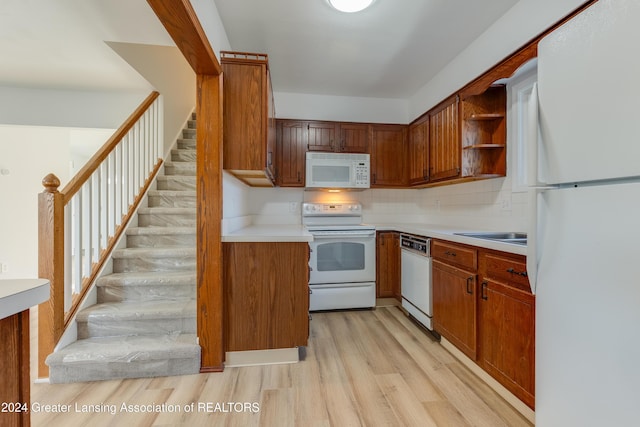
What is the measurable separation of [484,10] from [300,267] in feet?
7.39

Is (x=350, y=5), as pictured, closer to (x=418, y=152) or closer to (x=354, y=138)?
(x=354, y=138)

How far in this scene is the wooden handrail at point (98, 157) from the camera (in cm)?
195

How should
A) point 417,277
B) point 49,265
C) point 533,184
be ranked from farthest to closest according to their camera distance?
point 417,277, point 49,265, point 533,184

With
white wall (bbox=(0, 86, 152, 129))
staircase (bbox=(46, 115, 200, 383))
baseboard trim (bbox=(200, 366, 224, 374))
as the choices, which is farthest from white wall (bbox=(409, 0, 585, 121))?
white wall (bbox=(0, 86, 152, 129))

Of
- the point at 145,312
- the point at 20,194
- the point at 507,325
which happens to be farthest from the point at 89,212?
the point at 507,325

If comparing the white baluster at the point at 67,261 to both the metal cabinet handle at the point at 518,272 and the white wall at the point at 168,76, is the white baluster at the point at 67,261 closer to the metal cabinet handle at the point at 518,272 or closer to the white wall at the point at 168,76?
the white wall at the point at 168,76

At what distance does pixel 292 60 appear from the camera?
264cm

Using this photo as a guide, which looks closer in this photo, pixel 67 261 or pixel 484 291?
pixel 484 291

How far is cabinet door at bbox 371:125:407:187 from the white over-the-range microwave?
0.20 meters

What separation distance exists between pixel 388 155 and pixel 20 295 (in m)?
3.31

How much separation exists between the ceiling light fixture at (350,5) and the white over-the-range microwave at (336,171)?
4.95 ft

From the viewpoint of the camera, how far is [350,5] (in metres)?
1.82

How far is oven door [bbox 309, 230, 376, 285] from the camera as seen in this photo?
2.89 metres

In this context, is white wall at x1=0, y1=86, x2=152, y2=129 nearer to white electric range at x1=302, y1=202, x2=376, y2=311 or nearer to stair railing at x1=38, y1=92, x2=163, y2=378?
stair railing at x1=38, y1=92, x2=163, y2=378
